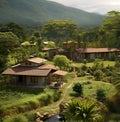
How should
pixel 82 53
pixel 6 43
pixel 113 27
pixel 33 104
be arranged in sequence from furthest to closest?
pixel 82 53
pixel 113 27
pixel 6 43
pixel 33 104

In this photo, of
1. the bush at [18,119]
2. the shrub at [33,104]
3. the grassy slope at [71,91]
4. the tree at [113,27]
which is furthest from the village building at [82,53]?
the bush at [18,119]

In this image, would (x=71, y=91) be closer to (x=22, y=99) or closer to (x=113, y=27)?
(x=22, y=99)

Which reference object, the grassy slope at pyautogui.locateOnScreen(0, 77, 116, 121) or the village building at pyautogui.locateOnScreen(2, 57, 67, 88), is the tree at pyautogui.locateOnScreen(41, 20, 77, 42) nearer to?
the grassy slope at pyautogui.locateOnScreen(0, 77, 116, 121)

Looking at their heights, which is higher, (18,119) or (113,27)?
(113,27)

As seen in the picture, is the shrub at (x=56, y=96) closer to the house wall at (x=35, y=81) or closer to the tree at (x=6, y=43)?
the house wall at (x=35, y=81)

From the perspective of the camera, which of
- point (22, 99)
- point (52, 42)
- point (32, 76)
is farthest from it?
point (52, 42)

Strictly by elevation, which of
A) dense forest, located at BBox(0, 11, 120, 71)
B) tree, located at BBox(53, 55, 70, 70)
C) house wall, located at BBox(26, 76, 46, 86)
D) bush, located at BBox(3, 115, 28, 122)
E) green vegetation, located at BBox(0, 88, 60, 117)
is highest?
dense forest, located at BBox(0, 11, 120, 71)

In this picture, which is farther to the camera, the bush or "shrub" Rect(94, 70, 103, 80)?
"shrub" Rect(94, 70, 103, 80)

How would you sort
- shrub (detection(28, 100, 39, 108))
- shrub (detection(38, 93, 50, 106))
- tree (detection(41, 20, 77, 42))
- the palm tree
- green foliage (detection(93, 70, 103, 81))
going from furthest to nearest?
tree (detection(41, 20, 77, 42)), green foliage (detection(93, 70, 103, 81)), shrub (detection(38, 93, 50, 106)), shrub (detection(28, 100, 39, 108)), the palm tree

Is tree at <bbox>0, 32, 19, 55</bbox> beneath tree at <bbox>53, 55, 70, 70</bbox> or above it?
above

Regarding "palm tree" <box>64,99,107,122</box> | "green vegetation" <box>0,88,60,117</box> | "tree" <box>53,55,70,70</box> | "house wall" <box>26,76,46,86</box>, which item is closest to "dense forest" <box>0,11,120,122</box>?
"green vegetation" <box>0,88,60,117</box>

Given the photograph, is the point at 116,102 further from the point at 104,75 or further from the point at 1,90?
the point at 104,75

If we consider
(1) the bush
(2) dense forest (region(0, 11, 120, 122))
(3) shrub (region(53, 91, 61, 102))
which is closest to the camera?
(1) the bush

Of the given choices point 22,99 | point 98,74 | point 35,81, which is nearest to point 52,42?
point 98,74
